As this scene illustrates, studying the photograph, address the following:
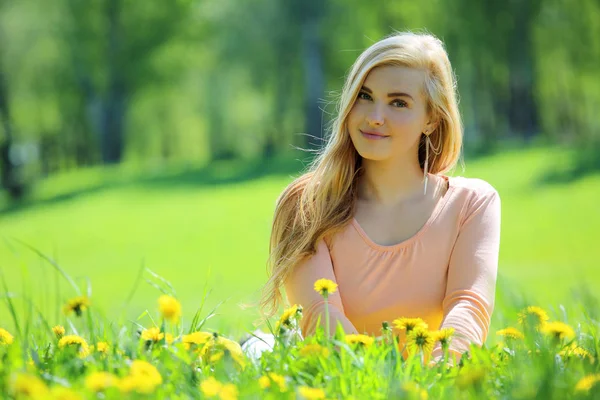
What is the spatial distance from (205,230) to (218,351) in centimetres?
1106

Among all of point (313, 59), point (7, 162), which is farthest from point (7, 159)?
point (313, 59)

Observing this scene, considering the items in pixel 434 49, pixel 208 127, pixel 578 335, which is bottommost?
pixel 208 127

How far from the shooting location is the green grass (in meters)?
9.52

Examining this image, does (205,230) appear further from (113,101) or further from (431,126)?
(113,101)

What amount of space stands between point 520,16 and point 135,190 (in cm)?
995

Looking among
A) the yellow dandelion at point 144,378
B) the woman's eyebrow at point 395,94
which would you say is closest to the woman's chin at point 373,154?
the woman's eyebrow at point 395,94

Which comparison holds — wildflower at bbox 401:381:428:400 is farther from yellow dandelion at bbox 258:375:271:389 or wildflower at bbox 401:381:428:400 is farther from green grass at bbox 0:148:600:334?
green grass at bbox 0:148:600:334

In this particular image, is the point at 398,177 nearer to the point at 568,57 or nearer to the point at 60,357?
the point at 60,357

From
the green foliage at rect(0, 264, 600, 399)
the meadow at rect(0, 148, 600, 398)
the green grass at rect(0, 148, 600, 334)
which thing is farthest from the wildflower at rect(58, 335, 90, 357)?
the green grass at rect(0, 148, 600, 334)

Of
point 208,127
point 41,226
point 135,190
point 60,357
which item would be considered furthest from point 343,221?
point 208,127

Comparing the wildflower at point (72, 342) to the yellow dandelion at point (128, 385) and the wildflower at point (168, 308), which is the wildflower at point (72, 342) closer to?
the wildflower at point (168, 308)

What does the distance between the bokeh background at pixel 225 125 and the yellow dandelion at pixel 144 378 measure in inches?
63.2

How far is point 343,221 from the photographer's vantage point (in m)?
2.93

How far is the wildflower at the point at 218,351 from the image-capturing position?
217 cm
